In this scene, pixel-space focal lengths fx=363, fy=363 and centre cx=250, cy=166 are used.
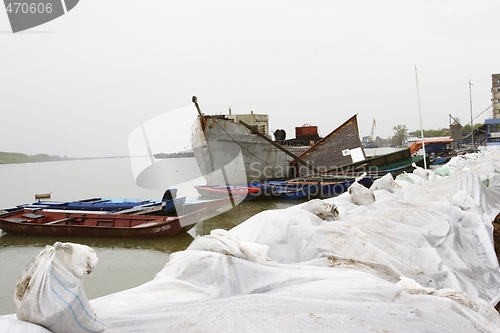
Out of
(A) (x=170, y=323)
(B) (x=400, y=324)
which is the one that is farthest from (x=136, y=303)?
(B) (x=400, y=324)

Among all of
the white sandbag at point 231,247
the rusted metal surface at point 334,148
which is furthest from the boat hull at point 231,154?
the white sandbag at point 231,247

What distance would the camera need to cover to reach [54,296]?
1.68m

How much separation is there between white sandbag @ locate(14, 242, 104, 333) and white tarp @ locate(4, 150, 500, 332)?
8 centimetres

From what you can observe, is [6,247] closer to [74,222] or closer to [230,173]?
[74,222]

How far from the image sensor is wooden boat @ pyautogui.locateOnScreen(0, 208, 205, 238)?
894cm

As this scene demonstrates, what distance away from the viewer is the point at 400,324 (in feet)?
5.86

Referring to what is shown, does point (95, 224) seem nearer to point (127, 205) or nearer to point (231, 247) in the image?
point (127, 205)

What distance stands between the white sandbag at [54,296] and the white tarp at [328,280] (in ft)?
0.28

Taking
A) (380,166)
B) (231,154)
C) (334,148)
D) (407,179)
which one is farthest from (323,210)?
(231,154)

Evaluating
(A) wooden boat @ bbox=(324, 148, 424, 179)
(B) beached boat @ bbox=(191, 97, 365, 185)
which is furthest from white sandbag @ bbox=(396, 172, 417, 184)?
(B) beached boat @ bbox=(191, 97, 365, 185)

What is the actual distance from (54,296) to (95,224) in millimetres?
8824

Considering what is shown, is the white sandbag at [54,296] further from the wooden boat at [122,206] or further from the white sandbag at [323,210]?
the wooden boat at [122,206]

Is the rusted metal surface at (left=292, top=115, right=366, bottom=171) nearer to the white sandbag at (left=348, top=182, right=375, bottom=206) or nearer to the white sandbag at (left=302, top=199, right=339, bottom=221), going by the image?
the white sandbag at (left=348, top=182, right=375, bottom=206)

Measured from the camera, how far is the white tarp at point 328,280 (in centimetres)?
184
